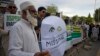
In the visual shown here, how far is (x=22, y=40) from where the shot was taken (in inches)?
127

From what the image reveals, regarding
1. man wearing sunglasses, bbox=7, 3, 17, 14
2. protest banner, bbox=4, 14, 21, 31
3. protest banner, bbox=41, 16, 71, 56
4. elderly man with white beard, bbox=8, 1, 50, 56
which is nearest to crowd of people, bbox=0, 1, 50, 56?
elderly man with white beard, bbox=8, 1, 50, 56

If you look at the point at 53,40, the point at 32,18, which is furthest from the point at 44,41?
the point at 32,18

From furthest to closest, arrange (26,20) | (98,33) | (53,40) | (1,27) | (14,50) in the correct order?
(98,33) < (1,27) < (53,40) < (26,20) < (14,50)

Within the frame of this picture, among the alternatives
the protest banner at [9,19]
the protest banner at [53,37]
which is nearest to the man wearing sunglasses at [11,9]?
the protest banner at [9,19]

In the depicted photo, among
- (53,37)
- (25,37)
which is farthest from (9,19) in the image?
(25,37)

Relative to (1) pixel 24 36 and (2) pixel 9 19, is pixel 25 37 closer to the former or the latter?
(1) pixel 24 36

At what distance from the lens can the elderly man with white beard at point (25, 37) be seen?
3.16 metres

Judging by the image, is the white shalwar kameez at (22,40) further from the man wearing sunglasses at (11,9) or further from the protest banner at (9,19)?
the man wearing sunglasses at (11,9)

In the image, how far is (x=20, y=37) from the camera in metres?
3.22

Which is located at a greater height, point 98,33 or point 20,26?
point 20,26

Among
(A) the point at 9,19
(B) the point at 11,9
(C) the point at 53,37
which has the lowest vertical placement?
(C) the point at 53,37

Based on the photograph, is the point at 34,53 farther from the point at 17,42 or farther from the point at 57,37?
the point at 57,37

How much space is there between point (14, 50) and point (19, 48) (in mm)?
64

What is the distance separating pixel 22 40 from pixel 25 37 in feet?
0.19
